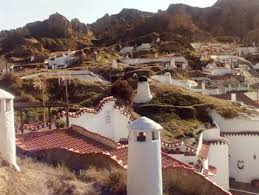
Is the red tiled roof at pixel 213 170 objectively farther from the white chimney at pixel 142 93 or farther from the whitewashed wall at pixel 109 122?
the white chimney at pixel 142 93

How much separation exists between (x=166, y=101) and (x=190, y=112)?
68.5 inches

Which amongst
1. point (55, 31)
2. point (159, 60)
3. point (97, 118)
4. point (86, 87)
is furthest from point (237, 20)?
point (97, 118)

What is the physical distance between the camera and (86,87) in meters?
32.5

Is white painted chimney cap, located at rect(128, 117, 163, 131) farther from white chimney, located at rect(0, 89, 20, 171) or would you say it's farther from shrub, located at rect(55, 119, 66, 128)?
shrub, located at rect(55, 119, 66, 128)

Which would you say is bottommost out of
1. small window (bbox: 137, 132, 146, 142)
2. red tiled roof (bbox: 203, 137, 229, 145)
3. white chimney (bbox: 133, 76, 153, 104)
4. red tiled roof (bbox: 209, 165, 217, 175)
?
red tiled roof (bbox: 209, 165, 217, 175)

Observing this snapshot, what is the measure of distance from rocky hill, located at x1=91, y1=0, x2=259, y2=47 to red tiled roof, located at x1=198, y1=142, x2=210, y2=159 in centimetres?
6033

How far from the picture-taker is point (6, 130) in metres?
11.9

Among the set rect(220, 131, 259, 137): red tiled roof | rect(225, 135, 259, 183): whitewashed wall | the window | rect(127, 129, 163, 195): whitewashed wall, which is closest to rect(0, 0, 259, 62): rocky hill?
rect(220, 131, 259, 137): red tiled roof

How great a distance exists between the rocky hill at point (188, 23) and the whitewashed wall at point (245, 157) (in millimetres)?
57768

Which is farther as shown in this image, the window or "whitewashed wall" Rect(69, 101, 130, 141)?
the window

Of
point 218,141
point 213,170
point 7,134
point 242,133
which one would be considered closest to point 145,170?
point 7,134

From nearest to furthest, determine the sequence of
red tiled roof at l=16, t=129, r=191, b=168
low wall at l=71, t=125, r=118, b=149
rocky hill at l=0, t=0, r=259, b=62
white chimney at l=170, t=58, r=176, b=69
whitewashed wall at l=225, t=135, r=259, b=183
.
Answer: red tiled roof at l=16, t=129, r=191, b=168
low wall at l=71, t=125, r=118, b=149
whitewashed wall at l=225, t=135, r=259, b=183
white chimney at l=170, t=58, r=176, b=69
rocky hill at l=0, t=0, r=259, b=62

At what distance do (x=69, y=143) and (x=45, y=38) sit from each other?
74.5 m

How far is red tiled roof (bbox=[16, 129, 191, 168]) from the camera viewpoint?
15797mm
